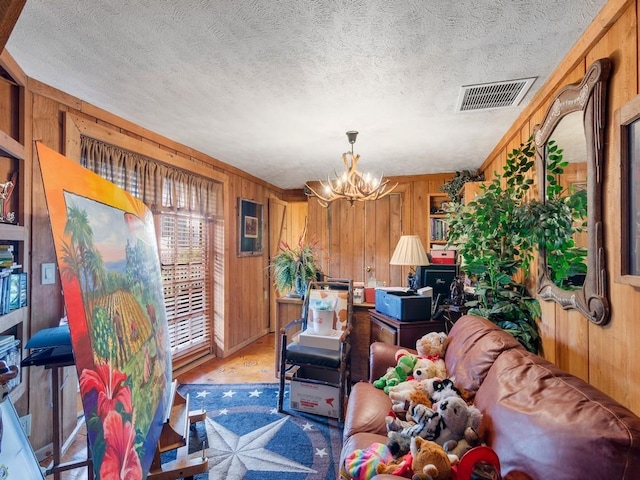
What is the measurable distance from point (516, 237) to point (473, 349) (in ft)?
2.40

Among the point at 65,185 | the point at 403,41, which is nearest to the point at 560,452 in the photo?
Result: the point at 65,185

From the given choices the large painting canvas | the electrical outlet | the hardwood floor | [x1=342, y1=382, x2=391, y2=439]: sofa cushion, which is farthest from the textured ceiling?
the hardwood floor

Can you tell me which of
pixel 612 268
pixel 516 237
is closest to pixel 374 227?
pixel 516 237

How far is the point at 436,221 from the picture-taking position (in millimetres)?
4363

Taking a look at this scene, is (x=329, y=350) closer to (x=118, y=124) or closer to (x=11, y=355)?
(x=11, y=355)

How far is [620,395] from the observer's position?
124 centimetres

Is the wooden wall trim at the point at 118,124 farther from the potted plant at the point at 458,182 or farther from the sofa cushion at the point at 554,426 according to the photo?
the sofa cushion at the point at 554,426

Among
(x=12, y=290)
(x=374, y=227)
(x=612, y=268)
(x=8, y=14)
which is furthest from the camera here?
(x=374, y=227)

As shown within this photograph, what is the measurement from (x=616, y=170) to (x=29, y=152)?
9.99ft

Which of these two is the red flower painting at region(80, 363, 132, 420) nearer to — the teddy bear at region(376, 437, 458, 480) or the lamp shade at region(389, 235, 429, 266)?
Answer: the teddy bear at region(376, 437, 458, 480)

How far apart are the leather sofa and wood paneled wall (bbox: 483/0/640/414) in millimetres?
253

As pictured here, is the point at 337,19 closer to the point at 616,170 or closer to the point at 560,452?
the point at 616,170

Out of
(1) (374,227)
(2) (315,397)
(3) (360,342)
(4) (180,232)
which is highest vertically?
(1) (374,227)

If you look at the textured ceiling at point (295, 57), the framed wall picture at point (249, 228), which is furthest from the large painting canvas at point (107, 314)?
the framed wall picture at point (249, 228)
